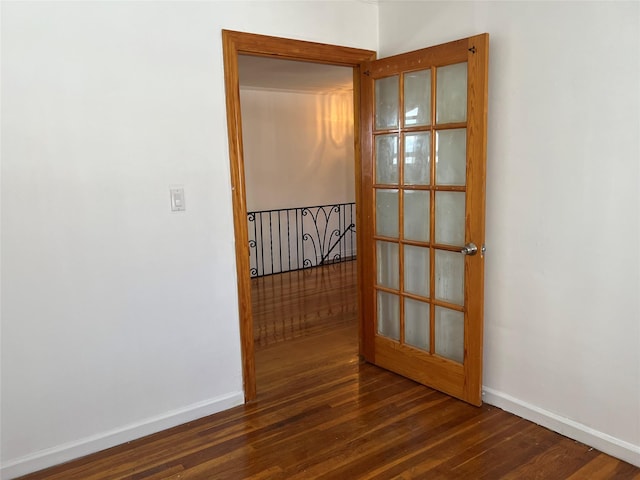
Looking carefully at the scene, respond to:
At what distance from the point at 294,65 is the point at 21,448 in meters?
4.29

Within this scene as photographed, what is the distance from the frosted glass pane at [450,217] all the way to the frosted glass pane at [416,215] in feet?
0.28

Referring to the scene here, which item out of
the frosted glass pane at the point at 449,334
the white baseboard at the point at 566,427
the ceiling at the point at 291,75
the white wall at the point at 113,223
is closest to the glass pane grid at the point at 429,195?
the frosted glass pane at the point at 449,334

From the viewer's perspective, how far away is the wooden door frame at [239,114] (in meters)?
2.78

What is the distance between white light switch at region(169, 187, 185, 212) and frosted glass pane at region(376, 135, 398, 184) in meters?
1.31

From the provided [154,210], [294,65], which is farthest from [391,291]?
[294,65]

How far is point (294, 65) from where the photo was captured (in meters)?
5.34

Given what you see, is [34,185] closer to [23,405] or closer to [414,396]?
[23,405]

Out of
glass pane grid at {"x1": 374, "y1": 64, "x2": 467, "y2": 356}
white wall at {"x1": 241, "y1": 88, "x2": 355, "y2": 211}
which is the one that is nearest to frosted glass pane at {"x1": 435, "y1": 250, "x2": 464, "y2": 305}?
glass pane grid at {"x1": 374, "y1": 64, "x2": 467, "y2": 356}

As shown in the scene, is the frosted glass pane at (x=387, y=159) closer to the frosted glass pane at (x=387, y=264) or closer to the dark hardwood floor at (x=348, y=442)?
the frosted glass pane at (x=387, y=264)

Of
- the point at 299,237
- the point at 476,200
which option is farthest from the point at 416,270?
the point at 299,237

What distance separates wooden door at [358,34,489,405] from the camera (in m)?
2.74

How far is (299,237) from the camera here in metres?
7.54

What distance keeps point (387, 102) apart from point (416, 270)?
110cm

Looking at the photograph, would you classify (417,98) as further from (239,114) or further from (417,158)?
(239,114)
